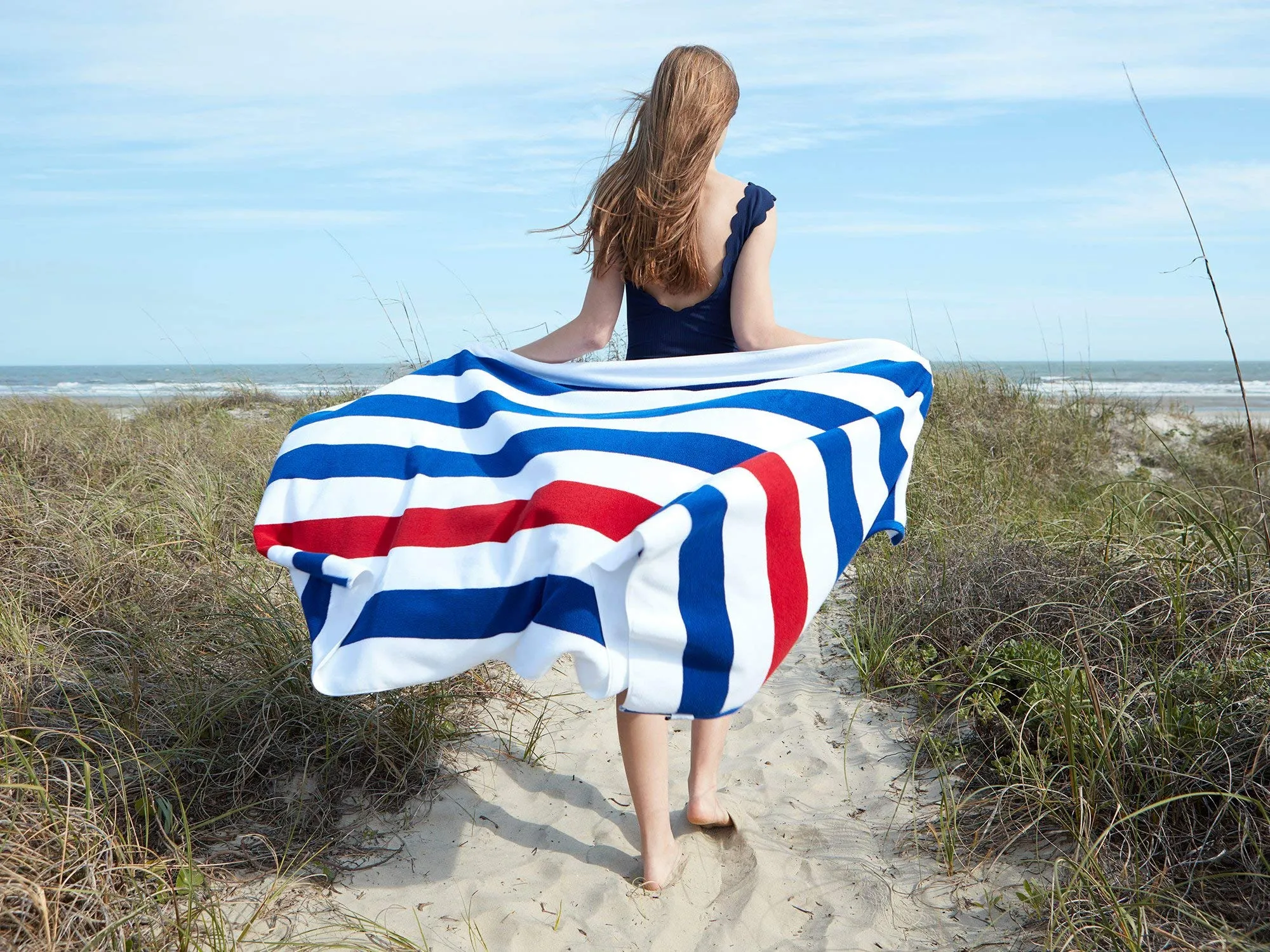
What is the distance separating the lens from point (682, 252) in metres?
2.71

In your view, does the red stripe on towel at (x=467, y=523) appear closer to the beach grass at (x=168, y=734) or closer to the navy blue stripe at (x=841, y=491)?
the navy blue stripe at (x=841, y=491)

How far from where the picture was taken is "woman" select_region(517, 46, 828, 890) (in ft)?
8.68

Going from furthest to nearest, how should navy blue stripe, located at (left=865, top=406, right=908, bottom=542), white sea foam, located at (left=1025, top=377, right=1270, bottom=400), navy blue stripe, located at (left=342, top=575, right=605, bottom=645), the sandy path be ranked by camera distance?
white sea foam, located at (left=1025, top=377, right=1270, bottom=400), navy blue stripe, located at (left=865, top=406, right=908, bottom=542), the sandy path, navy blue stripe, located at (left=342, top=575, right=605, bottom=645)

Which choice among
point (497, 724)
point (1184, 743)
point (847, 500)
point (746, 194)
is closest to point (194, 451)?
point (497, 724)

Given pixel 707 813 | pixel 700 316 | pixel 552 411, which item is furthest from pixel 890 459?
pixel 707 813

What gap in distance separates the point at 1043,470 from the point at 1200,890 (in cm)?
521

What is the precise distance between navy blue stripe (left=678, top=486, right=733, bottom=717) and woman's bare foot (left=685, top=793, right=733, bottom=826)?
799mm

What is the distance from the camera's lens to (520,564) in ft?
6.95

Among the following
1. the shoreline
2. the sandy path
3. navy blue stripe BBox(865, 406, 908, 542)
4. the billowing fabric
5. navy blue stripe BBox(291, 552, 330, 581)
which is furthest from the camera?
the shoreline

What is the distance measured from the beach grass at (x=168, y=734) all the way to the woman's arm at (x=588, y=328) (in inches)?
48.8

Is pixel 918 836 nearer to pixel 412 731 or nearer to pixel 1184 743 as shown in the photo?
pixel 1184 743

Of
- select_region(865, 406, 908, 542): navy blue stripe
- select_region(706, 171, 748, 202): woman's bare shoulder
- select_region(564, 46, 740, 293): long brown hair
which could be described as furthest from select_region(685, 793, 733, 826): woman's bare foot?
select_region(706, 171, 748, 202): woman's bare shoulder

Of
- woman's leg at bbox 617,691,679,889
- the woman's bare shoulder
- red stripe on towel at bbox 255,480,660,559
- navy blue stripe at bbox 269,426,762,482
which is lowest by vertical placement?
woman's leg at bbox 617,691,679,889

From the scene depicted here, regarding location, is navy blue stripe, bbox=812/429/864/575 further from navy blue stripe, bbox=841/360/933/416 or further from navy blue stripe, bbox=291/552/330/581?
navy blue stripe, bbox=291/552/330/581
